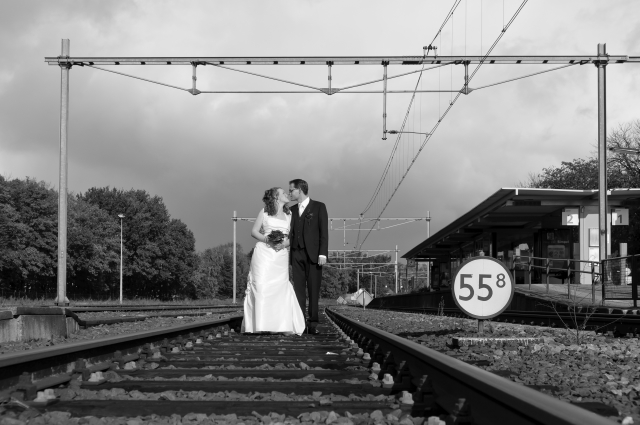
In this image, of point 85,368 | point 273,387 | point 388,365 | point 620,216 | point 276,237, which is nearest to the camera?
point 273,387

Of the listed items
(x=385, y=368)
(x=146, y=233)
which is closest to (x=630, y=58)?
(x=385, y=368)

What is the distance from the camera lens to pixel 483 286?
27.9 feet

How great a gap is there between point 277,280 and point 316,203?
1053 millimetres

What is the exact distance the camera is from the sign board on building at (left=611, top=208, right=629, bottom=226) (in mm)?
30156

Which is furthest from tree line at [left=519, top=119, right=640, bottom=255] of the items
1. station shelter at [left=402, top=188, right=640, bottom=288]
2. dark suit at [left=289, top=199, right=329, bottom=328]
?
dark suit at [left=289, top=199, right=329, bottom=328]

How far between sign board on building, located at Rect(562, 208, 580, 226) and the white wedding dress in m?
22.2

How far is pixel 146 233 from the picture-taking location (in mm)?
89312

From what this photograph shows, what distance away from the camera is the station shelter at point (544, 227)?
28078 mm

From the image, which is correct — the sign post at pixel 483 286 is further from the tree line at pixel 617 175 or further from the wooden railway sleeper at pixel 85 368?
the tree line at pixel 617 175

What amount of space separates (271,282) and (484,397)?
6824 mm

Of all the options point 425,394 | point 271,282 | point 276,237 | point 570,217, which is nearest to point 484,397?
point 425,394

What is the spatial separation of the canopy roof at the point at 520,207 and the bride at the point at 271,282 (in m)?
18.7

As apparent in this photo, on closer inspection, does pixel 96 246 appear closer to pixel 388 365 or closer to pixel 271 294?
pixel 271 294

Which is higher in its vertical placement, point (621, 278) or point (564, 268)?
point (621, 278)
